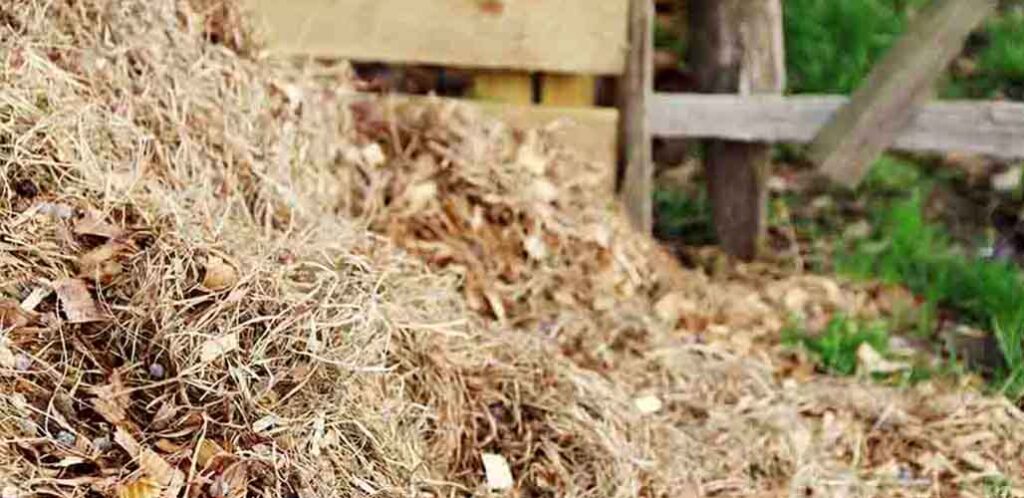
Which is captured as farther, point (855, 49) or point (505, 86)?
point (855, 49)

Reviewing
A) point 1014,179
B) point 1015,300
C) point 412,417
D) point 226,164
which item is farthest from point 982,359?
point 226,164

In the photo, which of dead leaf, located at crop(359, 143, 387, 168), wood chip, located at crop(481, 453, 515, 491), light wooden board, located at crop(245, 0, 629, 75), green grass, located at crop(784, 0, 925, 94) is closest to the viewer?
wood chip, located at crop(481, 453, 515, 491)

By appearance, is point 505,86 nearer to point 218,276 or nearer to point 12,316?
point 218,276

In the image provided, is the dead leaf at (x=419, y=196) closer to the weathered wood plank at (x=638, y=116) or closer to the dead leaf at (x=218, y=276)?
the weathered wood plank at (x=638, y=116)

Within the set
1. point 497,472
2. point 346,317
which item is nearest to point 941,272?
point 497,472

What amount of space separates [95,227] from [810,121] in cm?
225

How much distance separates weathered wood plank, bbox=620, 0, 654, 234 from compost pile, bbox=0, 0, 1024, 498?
142 millimetres

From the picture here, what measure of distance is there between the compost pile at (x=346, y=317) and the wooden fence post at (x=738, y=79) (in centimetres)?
27

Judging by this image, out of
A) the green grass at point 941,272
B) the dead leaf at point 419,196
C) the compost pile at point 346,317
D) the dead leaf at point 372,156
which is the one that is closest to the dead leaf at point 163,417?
the compost pile at point 346,317

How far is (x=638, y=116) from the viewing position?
464 cm

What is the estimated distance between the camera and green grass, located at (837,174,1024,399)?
4.32 meters

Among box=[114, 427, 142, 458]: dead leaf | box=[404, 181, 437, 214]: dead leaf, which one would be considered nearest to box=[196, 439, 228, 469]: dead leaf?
box=[114, 427, 142, 458]: dead leaf

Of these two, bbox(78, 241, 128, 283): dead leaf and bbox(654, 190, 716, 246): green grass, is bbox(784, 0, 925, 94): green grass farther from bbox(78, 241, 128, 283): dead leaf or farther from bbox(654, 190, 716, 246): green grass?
bbox(78, 241, 128, 283): dead leaf

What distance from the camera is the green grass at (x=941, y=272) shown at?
170 inches
